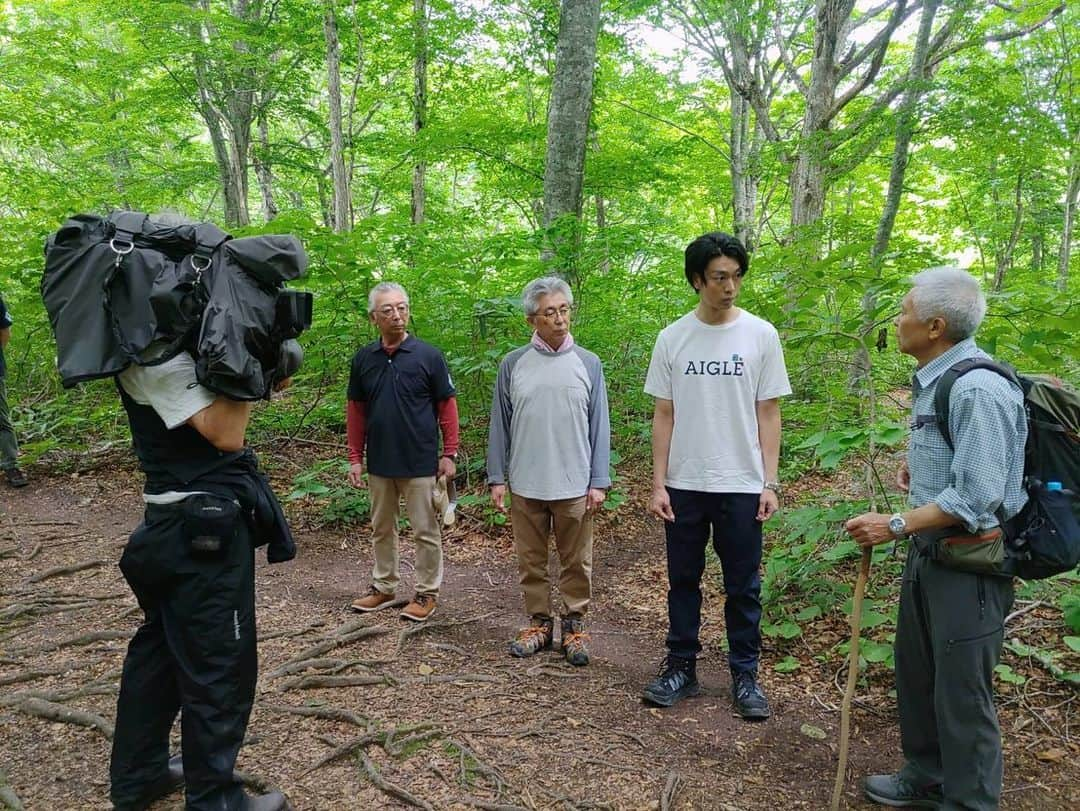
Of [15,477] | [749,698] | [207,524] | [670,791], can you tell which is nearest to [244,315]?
[207,524]

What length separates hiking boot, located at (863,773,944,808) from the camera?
2.52 m

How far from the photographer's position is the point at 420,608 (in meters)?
4.26

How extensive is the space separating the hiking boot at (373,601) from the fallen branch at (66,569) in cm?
220

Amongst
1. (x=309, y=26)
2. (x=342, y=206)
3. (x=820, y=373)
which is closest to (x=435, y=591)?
(x=820, y=373)

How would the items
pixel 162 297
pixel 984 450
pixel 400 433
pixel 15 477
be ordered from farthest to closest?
1. pixel 15 477
2. pixel 400 433
3. pixel 984 450
4. pixel 162 297

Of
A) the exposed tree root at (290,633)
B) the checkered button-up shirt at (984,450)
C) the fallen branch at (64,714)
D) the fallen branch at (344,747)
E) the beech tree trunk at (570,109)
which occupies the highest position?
the beech tree trunk at (570,109)

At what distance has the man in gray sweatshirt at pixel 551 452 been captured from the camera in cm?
369

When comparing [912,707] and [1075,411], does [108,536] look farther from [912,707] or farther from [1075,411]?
[1075,411]

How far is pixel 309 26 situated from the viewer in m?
11.4

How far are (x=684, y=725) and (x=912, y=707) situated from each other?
1038 millimetres

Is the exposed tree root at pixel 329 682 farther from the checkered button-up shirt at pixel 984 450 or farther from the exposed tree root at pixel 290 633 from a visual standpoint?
the checkered button-up shirt at pixel 984 450

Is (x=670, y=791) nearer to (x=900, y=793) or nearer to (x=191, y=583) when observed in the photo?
(x=900, y=793)

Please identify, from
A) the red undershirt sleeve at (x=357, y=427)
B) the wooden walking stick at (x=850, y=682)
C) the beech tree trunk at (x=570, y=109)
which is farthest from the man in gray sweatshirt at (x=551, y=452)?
the beech tree trunk at (x=570, y=109)

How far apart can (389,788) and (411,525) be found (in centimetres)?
195
